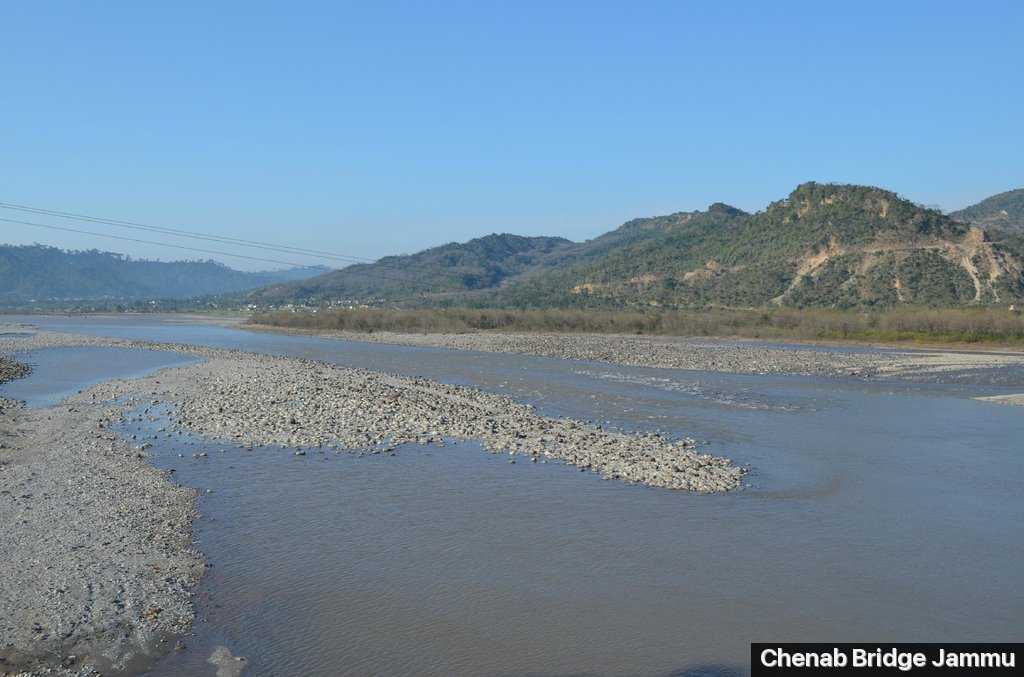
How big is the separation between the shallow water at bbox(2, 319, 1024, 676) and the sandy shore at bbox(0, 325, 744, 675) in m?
0.67

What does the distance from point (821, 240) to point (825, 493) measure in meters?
94.6

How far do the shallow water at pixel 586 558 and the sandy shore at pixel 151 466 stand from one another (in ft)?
2.18

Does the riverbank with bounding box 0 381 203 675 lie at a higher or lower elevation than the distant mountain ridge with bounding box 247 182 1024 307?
lower

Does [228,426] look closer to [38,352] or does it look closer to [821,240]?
[38,352]

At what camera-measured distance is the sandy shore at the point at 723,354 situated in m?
44.9

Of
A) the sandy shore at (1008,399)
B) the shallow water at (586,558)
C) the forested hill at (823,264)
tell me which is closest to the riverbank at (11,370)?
the shallow water at (586,558)

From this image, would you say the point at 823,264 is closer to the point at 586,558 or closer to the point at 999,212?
the point at 999,212

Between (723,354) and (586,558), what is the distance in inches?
1681

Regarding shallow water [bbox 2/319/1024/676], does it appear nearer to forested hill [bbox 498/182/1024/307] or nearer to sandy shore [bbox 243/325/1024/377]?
sandy shore [bbox 243/325/1024/377]

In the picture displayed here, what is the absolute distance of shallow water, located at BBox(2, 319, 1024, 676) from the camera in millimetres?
9773

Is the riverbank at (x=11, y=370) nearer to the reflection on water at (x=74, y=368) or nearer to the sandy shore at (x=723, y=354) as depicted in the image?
the reflection on water at (x=74, y=368)

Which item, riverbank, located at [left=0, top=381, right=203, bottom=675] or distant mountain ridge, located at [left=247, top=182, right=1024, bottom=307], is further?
distant mountain ridge, located at [left=247, top=182, right=1024, bottom=307]

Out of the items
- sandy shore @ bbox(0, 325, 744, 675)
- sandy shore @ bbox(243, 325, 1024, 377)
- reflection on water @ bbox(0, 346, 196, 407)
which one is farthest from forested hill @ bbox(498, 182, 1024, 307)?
sandy shore @ bbox(0, 325, 744, 675)

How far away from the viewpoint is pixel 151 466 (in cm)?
1814
